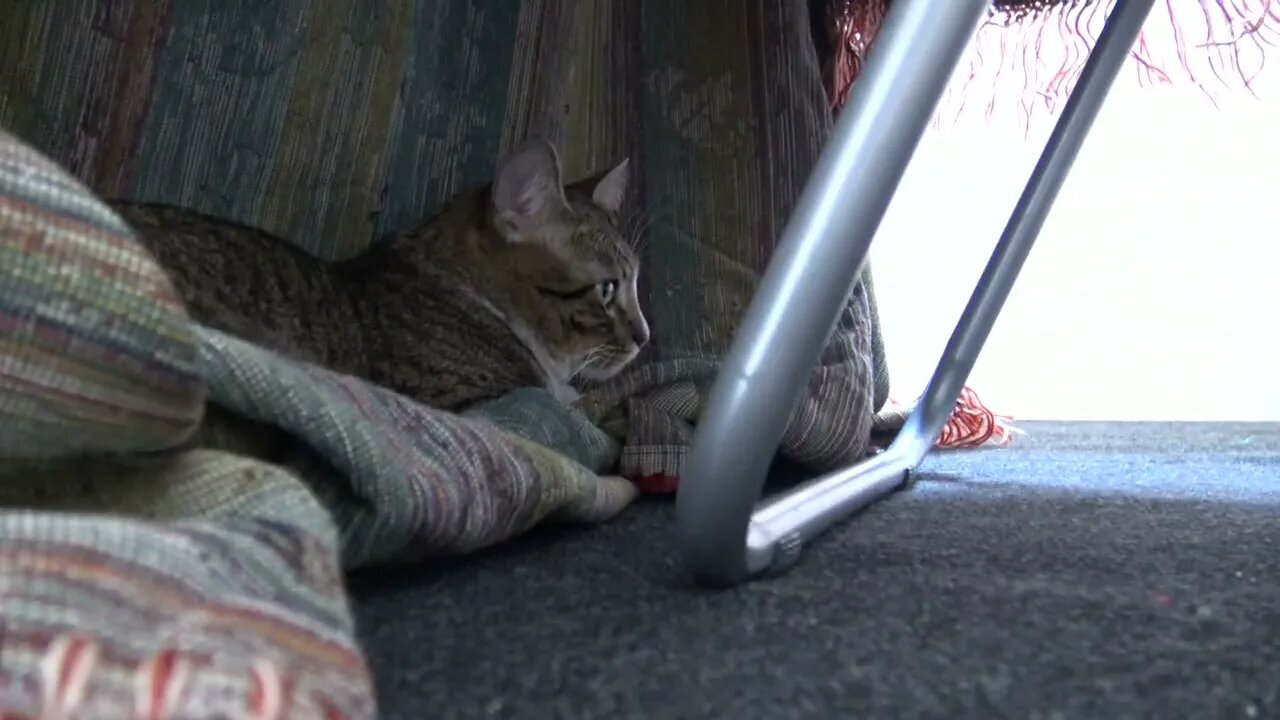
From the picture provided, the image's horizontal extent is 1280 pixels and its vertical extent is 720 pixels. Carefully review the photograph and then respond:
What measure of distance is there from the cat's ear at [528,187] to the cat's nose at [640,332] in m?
0.15

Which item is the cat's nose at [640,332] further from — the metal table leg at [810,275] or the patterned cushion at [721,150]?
the metal table leg at [810,275]

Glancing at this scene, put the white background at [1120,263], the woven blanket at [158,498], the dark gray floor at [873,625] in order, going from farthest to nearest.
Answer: the white background at [1120,263] < the dark gray floor at [873,625] < the woven blanket at [158,498]

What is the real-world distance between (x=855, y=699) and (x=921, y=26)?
26 cm

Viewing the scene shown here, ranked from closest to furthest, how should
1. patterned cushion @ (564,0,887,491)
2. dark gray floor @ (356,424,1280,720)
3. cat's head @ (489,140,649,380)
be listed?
dark gray floor @ (356,424,1280,720)
patterned cushion @ (564,0,887,491)
cat's head @ (489,140,649,380)

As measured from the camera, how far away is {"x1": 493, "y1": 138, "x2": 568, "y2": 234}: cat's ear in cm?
107

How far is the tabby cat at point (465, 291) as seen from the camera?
3.06 feet

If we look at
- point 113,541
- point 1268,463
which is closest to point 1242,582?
point 113,541

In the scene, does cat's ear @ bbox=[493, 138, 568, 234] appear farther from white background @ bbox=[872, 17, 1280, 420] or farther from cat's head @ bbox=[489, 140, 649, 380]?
white background @ bbox=[872, 17, 1280, 420]

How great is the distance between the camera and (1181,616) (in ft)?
1.52

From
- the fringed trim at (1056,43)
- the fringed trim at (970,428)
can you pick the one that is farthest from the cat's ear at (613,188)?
the fringed trim at (970,428)

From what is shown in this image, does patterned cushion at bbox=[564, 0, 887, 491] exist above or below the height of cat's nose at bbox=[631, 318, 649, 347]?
above

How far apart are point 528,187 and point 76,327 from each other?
2.74 ft

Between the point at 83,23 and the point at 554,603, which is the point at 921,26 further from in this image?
the point at 83,23

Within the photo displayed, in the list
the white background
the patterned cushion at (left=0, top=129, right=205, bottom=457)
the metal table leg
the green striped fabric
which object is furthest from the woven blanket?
the white background
